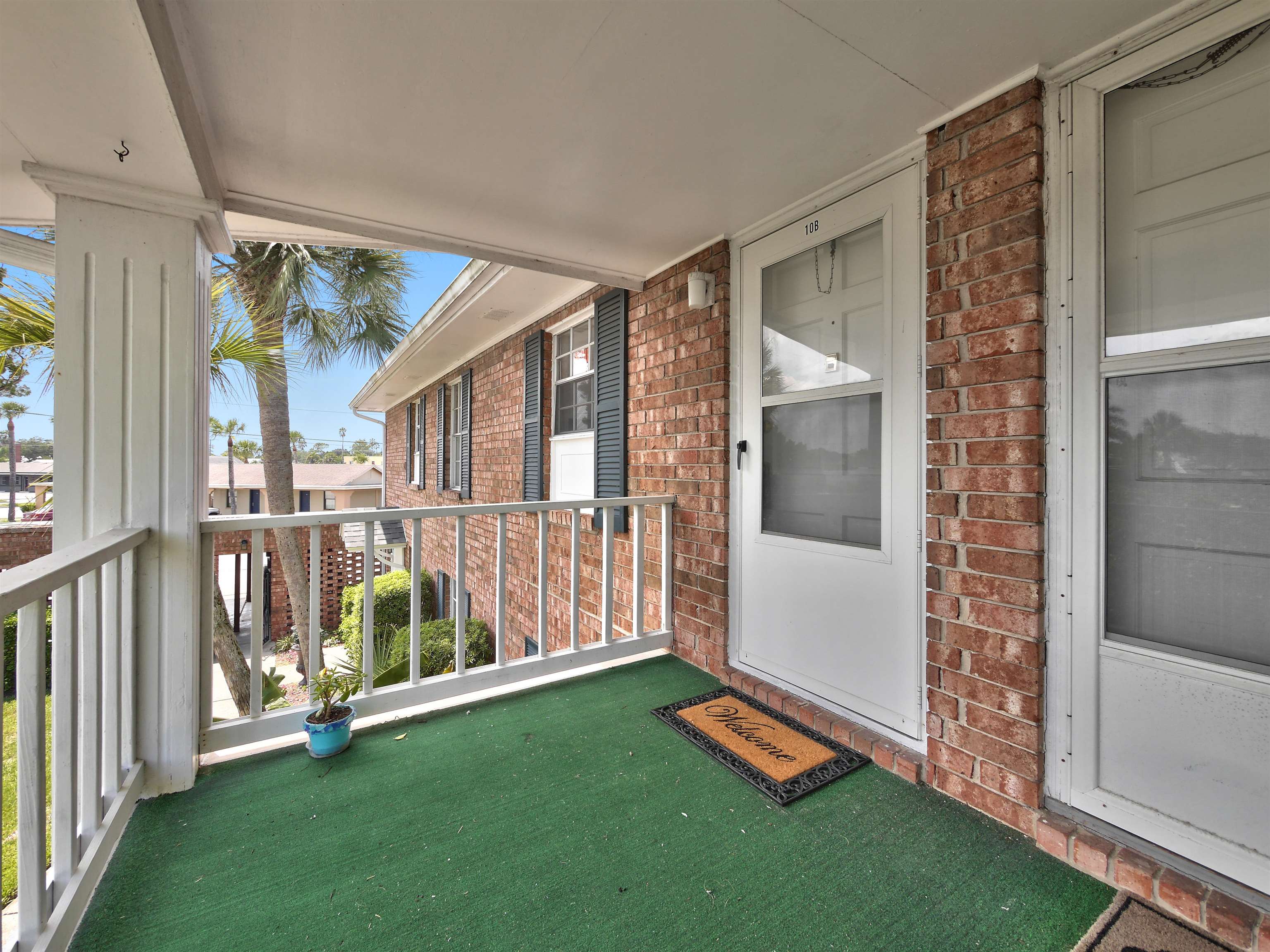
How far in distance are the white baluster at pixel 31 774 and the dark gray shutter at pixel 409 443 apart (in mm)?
9210

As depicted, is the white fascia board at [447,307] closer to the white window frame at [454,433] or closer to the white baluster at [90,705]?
the white window frame at [454,433]

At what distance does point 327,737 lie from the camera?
220 centimetres

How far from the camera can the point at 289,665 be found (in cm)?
1165

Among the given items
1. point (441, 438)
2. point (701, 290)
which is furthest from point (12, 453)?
point (701, 290)

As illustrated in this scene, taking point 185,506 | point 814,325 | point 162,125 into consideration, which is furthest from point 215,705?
point 814,325

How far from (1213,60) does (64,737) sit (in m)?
3.52

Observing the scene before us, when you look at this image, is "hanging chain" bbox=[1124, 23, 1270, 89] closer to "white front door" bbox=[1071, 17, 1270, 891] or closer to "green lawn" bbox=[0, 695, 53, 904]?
"white front door" bbox=[1071, 17, 1270, 891]

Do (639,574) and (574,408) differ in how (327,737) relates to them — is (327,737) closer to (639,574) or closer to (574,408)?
(639,574)

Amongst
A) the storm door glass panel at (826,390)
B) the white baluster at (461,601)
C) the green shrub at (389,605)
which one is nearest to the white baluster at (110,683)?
the white baluster at (461,601)

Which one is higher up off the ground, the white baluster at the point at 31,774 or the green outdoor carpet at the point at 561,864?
the white baluster at the point at 31,774

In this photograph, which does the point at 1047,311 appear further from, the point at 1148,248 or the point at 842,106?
the point at 842,106

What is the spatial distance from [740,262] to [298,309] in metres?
5.31

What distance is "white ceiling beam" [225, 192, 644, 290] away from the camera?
2446mm

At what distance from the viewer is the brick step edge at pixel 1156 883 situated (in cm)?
137
